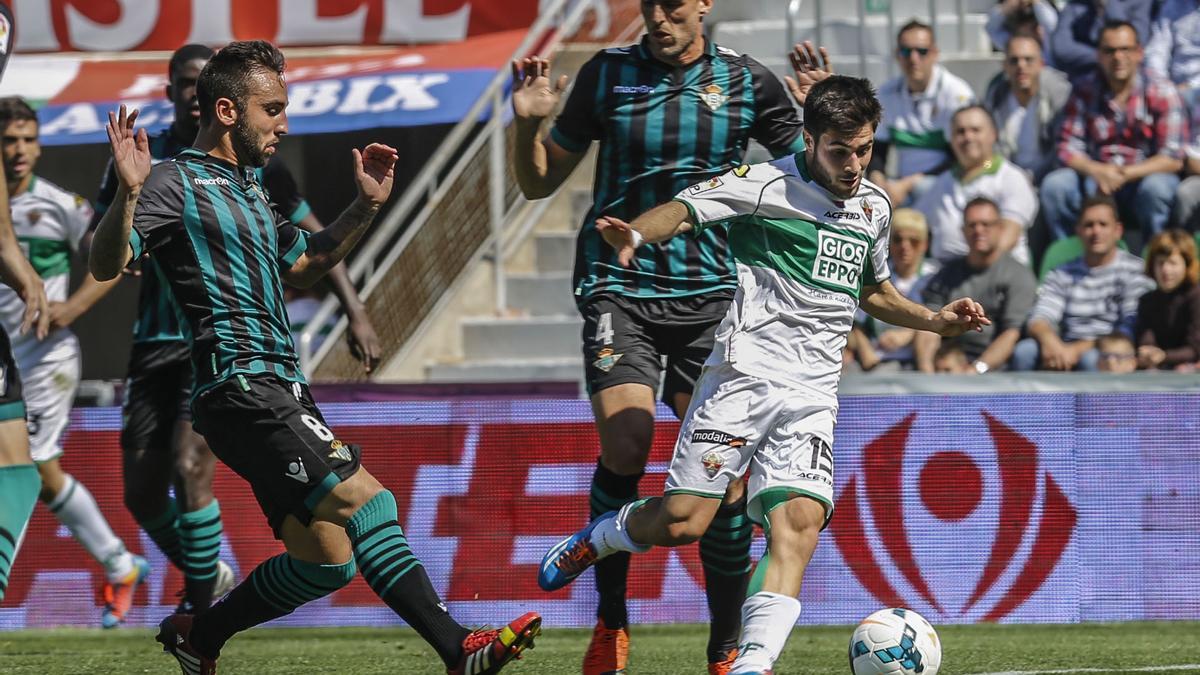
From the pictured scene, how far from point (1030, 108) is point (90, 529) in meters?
6.68

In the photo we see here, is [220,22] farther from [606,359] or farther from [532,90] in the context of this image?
[606,359]

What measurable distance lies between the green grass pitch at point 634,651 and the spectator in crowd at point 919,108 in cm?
417

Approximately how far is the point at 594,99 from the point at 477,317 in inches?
235

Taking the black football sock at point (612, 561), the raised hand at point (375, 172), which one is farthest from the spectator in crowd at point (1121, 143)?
the raised hand at point (375, 172)

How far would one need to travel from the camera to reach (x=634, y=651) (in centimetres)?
736

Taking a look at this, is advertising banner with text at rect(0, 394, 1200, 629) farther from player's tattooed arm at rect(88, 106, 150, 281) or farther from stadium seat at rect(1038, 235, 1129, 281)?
player's tattooed arm at rect(88, 106, 150, 281)

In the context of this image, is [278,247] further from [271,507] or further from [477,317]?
[477,317]

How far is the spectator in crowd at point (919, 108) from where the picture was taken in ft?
37.6

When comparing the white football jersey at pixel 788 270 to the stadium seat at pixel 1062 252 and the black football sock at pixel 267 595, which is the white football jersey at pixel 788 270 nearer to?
the black football sock at pixel 267 595

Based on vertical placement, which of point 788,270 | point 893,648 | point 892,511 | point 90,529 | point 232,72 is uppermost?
point 232,72

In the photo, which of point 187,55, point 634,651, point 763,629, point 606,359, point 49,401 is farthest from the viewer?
point 49,401

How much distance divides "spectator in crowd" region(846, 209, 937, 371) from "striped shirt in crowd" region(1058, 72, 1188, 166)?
1.31 m


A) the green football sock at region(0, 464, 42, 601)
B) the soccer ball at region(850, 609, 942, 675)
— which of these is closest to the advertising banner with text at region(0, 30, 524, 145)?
the green football sock at region(0, 464, 42, 601)

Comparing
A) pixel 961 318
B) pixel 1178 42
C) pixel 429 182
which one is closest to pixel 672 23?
pixel 961 318
